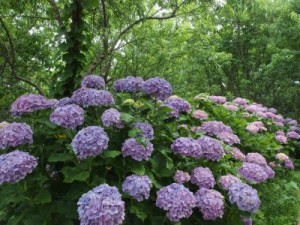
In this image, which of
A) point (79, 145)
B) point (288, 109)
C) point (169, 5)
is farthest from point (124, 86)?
point (288, 109)

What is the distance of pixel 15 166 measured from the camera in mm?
2057

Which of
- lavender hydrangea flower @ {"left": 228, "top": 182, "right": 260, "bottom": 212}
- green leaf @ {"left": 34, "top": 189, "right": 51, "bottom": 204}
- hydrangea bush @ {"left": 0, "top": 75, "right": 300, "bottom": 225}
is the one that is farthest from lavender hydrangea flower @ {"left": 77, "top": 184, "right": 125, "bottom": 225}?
lavender hydrangea flower @ {"left": 228, "top": 182, "right": 260, "bottom": 212}

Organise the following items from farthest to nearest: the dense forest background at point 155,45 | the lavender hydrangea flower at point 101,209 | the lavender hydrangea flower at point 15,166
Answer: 1. the dense forest background at point 155,45
2. the lavender hydrangea flower at point 15,166
3. the lavender hydrangea flower at point 101,209

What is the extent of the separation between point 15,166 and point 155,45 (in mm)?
7034

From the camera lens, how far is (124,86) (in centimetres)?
291

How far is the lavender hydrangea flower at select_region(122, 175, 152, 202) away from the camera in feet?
7.06

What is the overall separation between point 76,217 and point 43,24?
5.71 metres

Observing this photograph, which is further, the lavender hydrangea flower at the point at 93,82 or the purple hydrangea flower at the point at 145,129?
the lavender hydrangea flower at the point at 93,82

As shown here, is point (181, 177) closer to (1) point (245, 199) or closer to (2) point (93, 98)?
(1) point (245, 199)

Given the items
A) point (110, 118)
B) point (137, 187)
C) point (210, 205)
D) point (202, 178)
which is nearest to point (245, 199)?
point (210, 205)

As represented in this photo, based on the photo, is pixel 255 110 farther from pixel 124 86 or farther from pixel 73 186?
pixel 73 186

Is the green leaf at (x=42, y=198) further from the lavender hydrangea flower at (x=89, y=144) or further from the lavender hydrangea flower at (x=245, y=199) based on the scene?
the lavender hydrangea flower at (x=245, y=199)

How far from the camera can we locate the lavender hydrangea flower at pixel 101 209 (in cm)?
184

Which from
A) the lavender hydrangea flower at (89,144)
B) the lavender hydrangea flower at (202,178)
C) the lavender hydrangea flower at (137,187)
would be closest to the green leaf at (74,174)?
the lavender hydrangea flower at (89,144)
